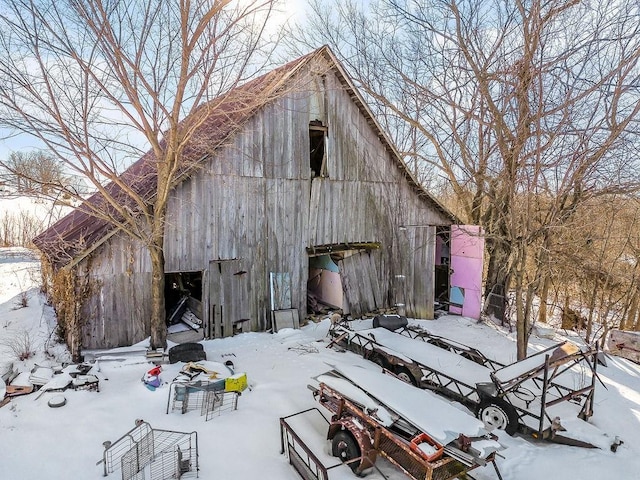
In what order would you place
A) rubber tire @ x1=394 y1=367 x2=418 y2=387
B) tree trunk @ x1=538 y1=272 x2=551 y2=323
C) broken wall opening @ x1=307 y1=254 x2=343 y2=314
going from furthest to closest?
tree trunk @ x1=538 y1=272 x2=551 y2=323 → broken wall opening @ x1=307 y1=254 x2=343 y2=314 → rubber tire @ x1=394 y1=367 x2=418 y2=387

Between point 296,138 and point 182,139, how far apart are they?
383 cm

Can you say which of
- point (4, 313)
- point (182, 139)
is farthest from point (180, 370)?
point (4, 313)

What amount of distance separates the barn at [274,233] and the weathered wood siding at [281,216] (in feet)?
0.10

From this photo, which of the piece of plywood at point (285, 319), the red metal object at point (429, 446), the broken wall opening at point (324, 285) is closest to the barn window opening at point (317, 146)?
the broken wall opening at point (324, 285)

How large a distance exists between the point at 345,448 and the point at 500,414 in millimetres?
2870

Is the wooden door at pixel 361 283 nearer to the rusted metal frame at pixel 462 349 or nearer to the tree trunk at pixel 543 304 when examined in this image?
the rusted metal frame at pixel 462 349

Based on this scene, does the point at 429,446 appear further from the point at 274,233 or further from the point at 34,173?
the point at 34,173

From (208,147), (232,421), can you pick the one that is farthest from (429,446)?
(208,147)

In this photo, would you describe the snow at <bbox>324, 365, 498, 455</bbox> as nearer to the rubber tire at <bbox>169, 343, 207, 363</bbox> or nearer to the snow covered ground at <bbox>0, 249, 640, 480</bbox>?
the snow covered ground at <bbox>0, 249, 640, 480</bbox>

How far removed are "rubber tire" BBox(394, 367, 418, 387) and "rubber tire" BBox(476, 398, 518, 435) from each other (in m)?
1.46

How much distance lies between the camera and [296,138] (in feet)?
38.0

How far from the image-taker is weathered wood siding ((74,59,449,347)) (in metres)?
9.63

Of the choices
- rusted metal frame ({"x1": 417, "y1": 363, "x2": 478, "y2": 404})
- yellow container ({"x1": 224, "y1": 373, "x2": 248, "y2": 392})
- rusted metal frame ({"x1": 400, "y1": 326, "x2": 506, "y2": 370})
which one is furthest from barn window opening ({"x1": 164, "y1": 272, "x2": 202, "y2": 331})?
rusted metal frame ({"x1": 417, "y1": 363, "x2": 478, "y2": 404})

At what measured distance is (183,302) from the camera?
11.8 m
